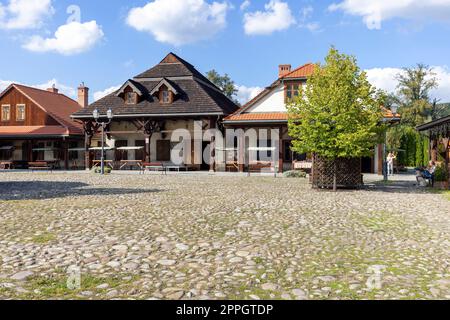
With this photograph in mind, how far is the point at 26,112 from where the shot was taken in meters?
36.6

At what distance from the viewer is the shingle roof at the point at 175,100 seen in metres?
29.3

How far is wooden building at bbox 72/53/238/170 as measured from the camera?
2950 centimetres

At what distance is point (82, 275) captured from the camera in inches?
170

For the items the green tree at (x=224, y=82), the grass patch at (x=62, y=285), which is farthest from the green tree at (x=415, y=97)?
the grass patch at (x=62, y=285)

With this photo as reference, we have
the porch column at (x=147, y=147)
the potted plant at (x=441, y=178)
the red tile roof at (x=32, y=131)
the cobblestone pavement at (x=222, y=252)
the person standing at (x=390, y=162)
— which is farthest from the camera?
the red tile roof at (x=32, y=131)

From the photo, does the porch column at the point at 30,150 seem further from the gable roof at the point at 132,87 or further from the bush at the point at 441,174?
the bush at the point at 441,174

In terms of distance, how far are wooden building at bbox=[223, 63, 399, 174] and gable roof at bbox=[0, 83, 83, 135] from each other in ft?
52.7

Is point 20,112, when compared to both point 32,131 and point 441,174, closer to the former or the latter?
point 32,131

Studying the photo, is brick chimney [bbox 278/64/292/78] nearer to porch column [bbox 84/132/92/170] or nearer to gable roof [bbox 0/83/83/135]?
porch column [bbox 84/132/92/170]

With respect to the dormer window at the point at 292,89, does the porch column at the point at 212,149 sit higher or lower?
lower

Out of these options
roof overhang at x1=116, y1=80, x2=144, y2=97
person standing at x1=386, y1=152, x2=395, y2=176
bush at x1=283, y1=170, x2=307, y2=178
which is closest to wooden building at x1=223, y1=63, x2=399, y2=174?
person standing at x1=386, y1=152, x2=395, y2=176

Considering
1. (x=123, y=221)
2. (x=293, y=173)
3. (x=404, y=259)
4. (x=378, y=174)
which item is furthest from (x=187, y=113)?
(x=404, y=259)
